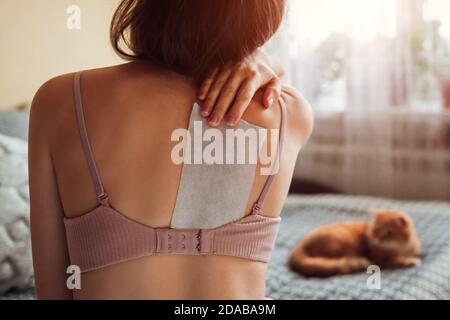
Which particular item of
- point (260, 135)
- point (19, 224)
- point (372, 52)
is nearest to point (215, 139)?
point (260, 135)

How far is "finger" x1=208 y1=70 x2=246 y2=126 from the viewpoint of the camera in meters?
0.73

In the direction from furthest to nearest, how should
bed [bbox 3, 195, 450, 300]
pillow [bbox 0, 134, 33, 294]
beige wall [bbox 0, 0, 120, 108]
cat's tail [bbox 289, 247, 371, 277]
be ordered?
cat's tail [bbox 289, 247, 371, 277] < bed [bbox 3, 195, 450, 300] < pillow [bbox 0, 134, 33, 294] < beige wall [bbox 0, 0, 120, 108]

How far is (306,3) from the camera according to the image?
7.98 ft

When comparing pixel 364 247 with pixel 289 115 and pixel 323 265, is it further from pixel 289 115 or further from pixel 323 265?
pixel 289 115

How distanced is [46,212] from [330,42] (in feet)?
6.52

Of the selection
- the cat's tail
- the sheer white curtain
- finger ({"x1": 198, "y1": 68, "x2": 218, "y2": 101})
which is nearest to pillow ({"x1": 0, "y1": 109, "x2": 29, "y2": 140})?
finger ({"x1": 198, "y1": 68, "x2": 218, "y2": 101})

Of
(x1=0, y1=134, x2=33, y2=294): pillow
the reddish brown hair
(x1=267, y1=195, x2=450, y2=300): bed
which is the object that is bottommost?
(x1=267, y1=195, x2=450, y2=300): bed

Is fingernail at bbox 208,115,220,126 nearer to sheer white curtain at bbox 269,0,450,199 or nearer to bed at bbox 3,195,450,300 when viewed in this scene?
bed at bbox 3,195,450,300

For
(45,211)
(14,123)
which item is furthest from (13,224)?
(45,211)

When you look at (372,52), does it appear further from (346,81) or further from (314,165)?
(314,165)

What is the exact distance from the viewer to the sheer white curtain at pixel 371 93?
2.31 metres

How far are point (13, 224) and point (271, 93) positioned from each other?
0.82 metres

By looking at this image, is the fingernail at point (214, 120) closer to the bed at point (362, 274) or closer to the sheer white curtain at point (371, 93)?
the bed at point (362, 274)

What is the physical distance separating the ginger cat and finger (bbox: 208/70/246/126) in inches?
35.6
